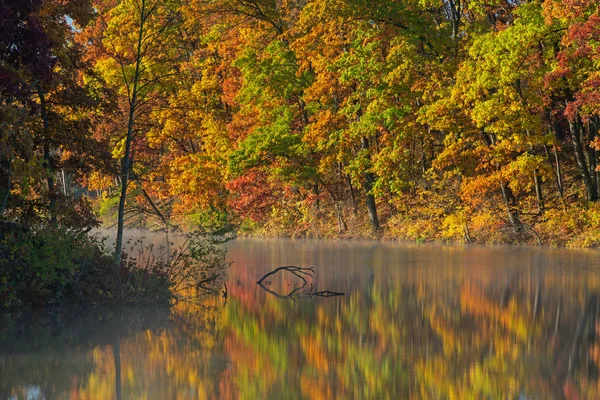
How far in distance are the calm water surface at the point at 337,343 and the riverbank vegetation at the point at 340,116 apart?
2.98m

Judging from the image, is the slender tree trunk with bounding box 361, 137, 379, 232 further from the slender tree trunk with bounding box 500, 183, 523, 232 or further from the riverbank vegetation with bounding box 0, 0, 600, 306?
the slender tree trunk with bounding box 500, 183, 523, 232

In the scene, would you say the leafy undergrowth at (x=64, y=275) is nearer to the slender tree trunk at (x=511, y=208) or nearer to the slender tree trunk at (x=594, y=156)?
the slender tree trunk at (x=511, y=208)

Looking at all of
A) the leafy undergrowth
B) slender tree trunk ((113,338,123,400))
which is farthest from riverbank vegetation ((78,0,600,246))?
slender tree trunk ((113,338,123,400))

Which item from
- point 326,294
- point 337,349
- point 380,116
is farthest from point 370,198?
point 337,349

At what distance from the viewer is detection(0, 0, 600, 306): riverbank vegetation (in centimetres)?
1927

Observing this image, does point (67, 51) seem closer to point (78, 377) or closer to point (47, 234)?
point (47, 234)

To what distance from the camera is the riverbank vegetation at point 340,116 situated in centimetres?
1927

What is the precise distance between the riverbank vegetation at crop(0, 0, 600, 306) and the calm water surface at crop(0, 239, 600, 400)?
298 cm

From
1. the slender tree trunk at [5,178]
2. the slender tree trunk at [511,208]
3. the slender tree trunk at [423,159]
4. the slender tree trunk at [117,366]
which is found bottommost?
the slender tree trunk at [117,366]

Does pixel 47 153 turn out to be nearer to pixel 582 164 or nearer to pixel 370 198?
pixel 582 164

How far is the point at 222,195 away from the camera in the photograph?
46.5 m

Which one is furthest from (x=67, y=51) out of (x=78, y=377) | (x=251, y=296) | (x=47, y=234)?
(x=78, y=377)

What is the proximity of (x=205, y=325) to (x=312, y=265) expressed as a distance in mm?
11297

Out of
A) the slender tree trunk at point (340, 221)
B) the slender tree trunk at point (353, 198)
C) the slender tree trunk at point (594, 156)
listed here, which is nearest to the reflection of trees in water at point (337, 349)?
the slender tree trunk at point (594, 156)
